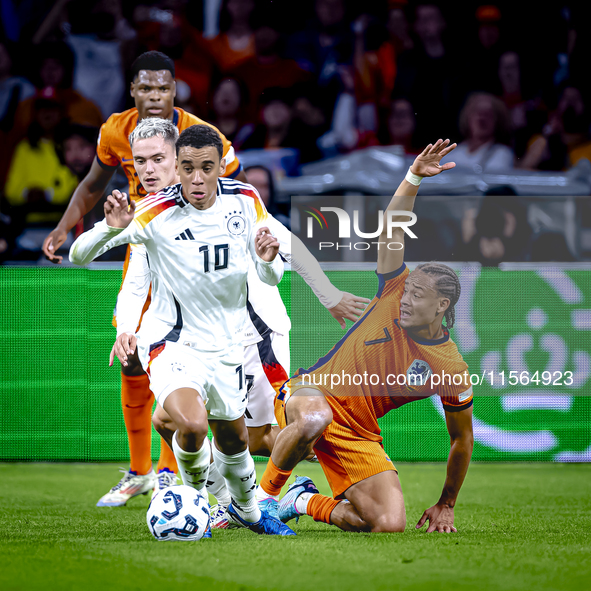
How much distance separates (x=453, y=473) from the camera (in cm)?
398

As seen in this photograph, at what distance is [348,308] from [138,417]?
5.55 feet

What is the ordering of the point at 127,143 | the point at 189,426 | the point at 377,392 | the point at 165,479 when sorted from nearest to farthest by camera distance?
the point at 189,426 → the point at 377,392 → the point at 165,479 → the point at 127,143

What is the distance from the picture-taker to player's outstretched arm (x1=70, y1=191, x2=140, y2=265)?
3.65m

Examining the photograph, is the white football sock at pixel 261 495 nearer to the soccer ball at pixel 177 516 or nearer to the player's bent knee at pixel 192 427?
the soccer ball at pixel 177 516

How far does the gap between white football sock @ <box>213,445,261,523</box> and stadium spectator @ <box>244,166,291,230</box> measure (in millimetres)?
3817

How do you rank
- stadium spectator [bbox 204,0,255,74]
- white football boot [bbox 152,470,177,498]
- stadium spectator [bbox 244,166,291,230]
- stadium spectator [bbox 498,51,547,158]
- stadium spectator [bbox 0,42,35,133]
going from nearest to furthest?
white football boot [bbox 152,470,177,498] → stadium spectator [bbox 244,166,291,230] → stadium spectator [bbox 0,42,35,133] → stadium spectator [bbox 498,51,547,158] → stadium spectator [bbox 204,0,255,74]

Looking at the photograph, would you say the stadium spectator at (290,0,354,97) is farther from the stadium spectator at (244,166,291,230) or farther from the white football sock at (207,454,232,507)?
the white football sock at (207,454,232,507)

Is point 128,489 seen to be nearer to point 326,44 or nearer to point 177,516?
point 177,516

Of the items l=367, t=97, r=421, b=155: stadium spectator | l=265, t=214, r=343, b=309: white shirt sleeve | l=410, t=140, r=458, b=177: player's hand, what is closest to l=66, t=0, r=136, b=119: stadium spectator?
l=367, t=97, r=421, b=155: stadium spectator

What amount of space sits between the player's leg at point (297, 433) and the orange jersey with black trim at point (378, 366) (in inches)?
4.0

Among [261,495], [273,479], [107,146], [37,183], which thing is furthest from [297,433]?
[37,183]

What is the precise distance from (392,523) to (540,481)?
7.64 feet

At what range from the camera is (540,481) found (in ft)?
19.1

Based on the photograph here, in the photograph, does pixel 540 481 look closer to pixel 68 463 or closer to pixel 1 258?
pixel 68 463
